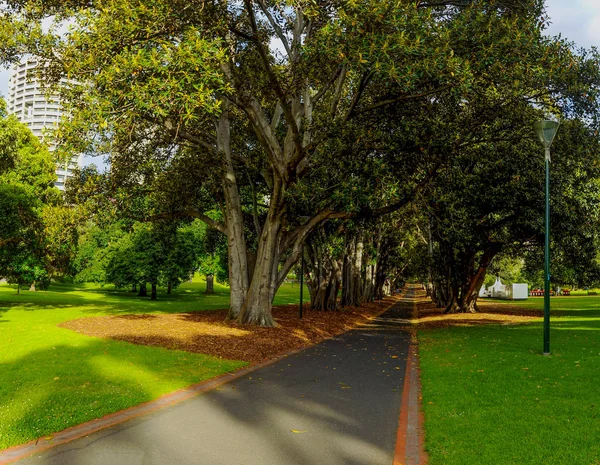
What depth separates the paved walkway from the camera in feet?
16.8

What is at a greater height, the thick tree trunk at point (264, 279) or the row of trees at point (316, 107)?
the row of trees at point (316, 107)

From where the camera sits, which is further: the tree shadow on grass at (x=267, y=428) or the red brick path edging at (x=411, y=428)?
the red brick path edging at (x=411, y=428)

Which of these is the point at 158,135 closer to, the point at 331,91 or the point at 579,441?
the point at 331,91

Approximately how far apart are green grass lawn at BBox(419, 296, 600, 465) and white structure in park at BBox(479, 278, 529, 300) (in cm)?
5380

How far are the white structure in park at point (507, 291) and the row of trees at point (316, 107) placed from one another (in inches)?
1699

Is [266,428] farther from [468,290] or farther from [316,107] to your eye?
[468,290]

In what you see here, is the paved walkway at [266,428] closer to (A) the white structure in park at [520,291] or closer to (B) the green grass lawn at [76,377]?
(B) the green grass lawn at [76,377]

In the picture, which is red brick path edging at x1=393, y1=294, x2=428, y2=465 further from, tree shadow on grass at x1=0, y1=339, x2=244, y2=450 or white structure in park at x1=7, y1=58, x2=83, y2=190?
white structure in park at x1=7, y1=58, x2=83, y2=190

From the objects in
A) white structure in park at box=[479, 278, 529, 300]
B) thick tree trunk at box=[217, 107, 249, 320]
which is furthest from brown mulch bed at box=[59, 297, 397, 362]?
white structure in park at box=[479, 278, 529, 300]

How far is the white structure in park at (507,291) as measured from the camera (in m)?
63.1

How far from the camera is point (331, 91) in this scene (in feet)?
59.2

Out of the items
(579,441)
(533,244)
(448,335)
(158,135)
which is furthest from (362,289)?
(579,441)

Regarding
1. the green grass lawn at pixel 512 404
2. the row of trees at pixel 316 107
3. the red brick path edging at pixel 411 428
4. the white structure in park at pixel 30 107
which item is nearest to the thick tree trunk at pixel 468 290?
the row of trees at pixel 316 107

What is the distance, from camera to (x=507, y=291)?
67875 millimetres
